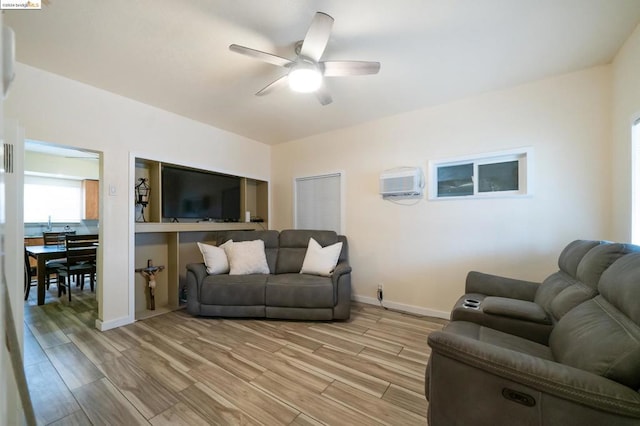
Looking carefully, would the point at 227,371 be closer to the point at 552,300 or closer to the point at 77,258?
the point at 552,300

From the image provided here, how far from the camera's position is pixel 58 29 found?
1646 millimetres

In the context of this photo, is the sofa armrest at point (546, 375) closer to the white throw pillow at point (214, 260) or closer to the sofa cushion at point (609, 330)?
the sofa cushion at point (609, 330)

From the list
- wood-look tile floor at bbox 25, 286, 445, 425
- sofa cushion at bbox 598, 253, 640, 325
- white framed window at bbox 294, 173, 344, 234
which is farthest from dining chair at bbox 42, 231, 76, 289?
sofa cushion at bbox 598, 253, 640, 325

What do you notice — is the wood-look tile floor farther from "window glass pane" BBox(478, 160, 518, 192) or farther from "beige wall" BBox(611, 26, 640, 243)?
"beige wall" BBox(611, 26, 640, 243)

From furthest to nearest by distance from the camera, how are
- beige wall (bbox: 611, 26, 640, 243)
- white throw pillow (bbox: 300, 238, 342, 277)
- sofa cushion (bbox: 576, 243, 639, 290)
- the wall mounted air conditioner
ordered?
1. white throw pillow (bbox: 300, 238, 342, 277)
2. the wall mounted air conditioner
3. beige wall (bbox: 611, 26, 640, 243)
4. sofa cushion (bbox: 576, 243, 639, 290)

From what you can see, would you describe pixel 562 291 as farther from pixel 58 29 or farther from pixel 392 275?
pixel 58 29

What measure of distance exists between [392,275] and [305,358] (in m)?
1.59

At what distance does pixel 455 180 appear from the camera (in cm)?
277

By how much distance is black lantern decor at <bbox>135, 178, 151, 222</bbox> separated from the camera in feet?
Result: 9.77

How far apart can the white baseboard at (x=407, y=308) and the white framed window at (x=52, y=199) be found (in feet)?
22.6

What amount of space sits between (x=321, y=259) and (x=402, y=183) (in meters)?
1.40

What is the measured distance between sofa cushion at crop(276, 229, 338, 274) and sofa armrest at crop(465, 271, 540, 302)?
1.68 meters

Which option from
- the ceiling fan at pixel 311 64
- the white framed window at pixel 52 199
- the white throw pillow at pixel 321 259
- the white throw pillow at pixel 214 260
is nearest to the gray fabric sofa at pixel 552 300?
the white throw pillow at pixel 321 259

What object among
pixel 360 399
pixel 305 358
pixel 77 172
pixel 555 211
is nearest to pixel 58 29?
pixel 305 358
